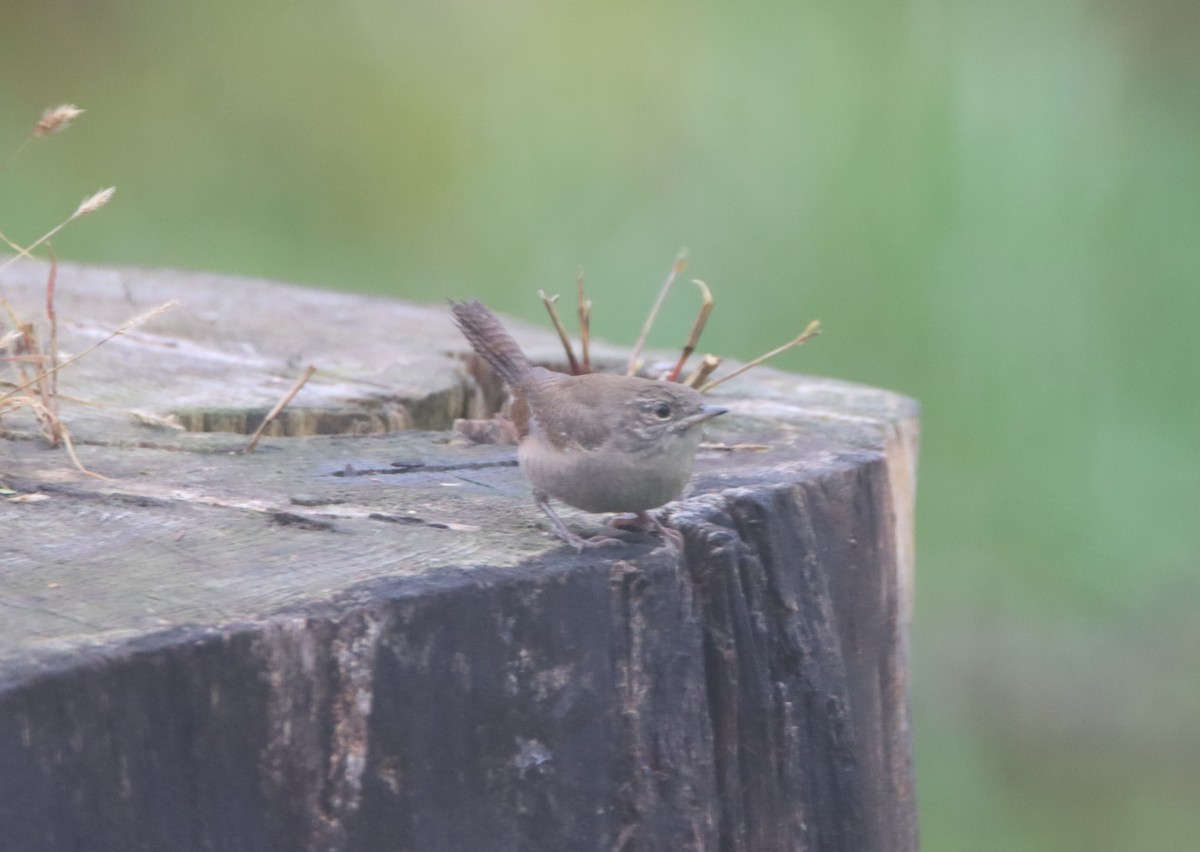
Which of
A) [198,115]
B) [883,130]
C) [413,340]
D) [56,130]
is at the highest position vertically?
→ [198,115]

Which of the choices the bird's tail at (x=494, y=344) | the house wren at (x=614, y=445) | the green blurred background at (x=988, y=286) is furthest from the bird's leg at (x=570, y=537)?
the green blurred background at (x=988, y=286)

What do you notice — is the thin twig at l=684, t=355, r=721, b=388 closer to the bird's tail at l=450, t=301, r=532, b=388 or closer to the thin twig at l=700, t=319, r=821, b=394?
the thin twig at l=700, t=319, r=821, b=394

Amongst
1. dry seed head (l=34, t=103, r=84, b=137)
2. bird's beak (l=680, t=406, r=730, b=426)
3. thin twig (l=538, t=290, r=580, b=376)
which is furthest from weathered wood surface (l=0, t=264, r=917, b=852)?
dry seed head (l=34, t=103, r=84, b=137)

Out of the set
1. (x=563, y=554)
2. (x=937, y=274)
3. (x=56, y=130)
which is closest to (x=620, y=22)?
(x=937, y=274)

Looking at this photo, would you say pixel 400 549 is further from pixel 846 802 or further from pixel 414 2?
pixel 414 2

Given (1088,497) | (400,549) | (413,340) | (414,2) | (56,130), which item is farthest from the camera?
(414,2)

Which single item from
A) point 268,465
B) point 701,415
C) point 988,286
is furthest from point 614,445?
point 988,286

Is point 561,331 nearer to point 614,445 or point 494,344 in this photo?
point 494,344
